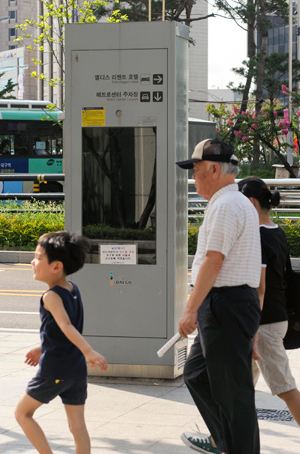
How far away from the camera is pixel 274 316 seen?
4172 mm

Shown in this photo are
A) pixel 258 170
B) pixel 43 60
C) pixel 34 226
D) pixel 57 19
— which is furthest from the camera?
pixel 43 60

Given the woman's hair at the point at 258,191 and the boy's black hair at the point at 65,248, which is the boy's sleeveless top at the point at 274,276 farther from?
the boy's black hair at the point at 65,248

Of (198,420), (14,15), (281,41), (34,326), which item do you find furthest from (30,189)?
(281,41)

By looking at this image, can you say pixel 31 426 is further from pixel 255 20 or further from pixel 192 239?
pixel 255 20

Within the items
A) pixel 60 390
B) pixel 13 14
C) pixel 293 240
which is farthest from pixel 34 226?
pixel 13 14

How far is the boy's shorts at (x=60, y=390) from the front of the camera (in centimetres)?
347

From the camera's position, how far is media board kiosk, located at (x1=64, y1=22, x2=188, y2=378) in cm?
574

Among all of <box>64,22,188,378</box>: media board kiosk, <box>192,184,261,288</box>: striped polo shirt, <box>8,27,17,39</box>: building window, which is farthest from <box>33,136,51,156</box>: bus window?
<box>8,27,17,39</box>: building window

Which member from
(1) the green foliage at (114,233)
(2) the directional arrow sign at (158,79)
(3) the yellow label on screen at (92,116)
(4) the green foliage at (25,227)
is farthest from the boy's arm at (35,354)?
(4) the green foliage at (25,227)

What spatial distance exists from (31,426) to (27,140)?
23.5 metres

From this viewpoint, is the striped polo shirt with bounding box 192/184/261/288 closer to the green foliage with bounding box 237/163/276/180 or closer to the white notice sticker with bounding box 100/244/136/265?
the white notice sticker with bounding box 100/244/136/265

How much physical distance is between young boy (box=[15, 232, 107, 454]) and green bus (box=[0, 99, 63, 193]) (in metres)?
23.0

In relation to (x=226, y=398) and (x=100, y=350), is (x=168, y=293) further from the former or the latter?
(x=226, y=398)

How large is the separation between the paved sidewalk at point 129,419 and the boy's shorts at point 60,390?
2.62 feet
